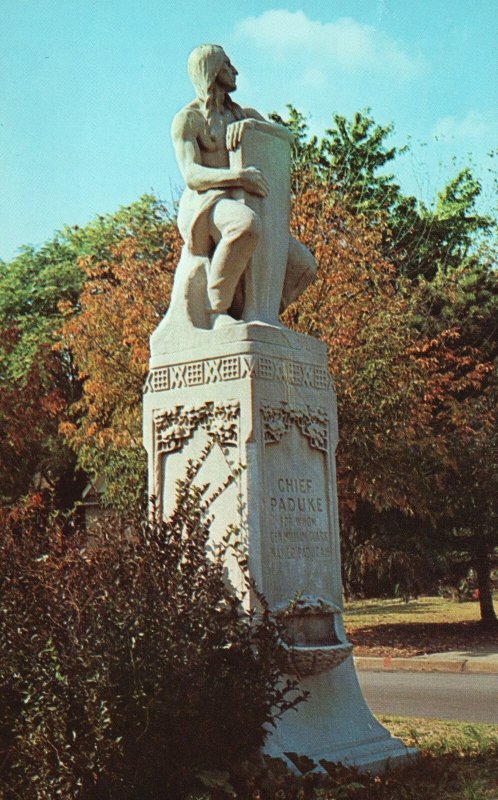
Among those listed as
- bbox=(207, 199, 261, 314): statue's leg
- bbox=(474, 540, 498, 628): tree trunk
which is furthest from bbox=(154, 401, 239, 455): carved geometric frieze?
bbox=(474, 540, 498, 628): tree trunk

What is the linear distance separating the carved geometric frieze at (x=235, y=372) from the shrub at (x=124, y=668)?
1191 mm

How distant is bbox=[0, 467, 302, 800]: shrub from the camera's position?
536 centimetres

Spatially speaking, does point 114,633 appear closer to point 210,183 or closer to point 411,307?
point 210,183

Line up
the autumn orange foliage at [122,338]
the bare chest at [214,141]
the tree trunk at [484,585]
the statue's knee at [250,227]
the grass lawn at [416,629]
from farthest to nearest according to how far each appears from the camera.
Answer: the tree trunk at [484,585] → the autumn orange foliage at [122,338] → the grass lawn at [416,629] → the bare chest at [214,141] → the statue's knee at [250,227]

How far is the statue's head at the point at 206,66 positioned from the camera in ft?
25.7

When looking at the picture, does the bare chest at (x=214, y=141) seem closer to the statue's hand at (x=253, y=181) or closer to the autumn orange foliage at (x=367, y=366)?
the statue's hand at (x=253, y=181)

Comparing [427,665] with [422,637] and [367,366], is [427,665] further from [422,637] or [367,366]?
[367,366]

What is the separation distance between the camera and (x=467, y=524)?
20.8 m

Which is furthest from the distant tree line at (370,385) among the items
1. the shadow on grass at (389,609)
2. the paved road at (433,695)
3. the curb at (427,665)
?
the paved road at (433,695)

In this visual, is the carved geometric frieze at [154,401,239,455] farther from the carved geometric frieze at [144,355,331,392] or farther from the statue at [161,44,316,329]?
the statue at [161,44,316,329]

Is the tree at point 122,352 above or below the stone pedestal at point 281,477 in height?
above

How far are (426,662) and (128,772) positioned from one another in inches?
453

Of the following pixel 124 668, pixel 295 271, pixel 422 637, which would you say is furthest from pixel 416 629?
pixel 124 668

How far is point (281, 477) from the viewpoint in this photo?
23.5 feet
